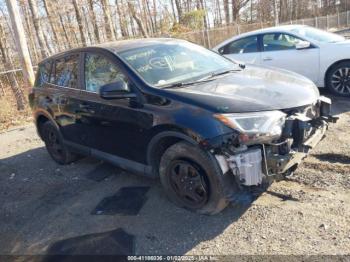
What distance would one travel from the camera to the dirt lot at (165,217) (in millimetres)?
3117

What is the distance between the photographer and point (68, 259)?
10.7ft

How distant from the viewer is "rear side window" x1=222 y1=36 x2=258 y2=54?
25.8 ft

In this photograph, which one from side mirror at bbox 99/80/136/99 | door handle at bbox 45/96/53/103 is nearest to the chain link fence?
door handle at bbox 45/96/53/103

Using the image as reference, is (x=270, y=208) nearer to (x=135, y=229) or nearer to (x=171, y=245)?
(x=171, y=245)

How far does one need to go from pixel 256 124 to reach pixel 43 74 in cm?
393

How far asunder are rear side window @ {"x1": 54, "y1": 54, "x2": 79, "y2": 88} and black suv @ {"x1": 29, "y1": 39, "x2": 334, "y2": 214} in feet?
0.06

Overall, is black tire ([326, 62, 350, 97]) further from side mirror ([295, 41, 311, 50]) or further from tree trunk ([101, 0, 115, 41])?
tree trunk ([101, 0, 115, 41])

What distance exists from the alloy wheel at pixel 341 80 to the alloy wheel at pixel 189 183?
463 cm

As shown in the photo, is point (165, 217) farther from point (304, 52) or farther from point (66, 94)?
point (304, 52)

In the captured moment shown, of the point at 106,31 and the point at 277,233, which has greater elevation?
A: the point at 106,31

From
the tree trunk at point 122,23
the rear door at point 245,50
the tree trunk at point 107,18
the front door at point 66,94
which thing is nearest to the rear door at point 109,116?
the front door at point 66,94

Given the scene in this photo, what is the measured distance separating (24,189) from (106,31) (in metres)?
17.4

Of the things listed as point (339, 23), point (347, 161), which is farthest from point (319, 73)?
point (339, 23)

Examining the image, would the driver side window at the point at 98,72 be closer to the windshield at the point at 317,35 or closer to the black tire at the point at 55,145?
the black tire at the point at 55,145
